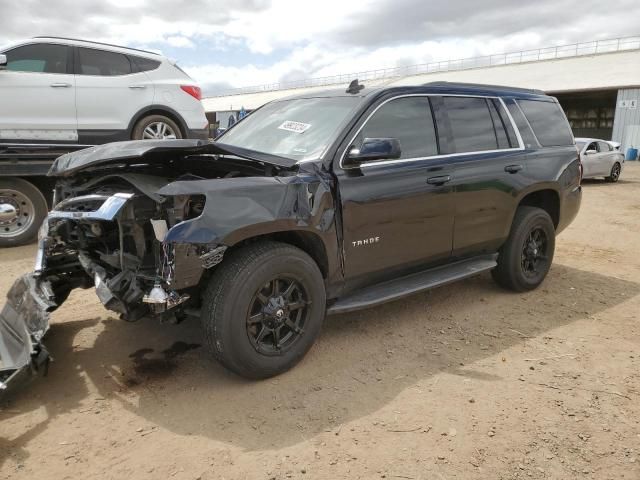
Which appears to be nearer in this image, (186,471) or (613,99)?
(186,471)

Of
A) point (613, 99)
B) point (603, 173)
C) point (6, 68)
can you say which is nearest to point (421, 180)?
point (6, 68)

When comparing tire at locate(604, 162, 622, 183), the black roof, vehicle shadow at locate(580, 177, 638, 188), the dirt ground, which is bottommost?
the dirt ground

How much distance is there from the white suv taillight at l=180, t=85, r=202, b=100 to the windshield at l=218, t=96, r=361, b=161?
12.8ft

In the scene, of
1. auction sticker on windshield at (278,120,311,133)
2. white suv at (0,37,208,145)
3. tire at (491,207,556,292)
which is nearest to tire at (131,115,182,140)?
white suv at (0,37,208,145)

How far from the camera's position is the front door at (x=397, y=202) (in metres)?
3.61

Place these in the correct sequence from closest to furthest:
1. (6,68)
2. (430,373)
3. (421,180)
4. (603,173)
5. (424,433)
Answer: (424,433) → (430,373) → (421,180) → (6,68) → (603,173)

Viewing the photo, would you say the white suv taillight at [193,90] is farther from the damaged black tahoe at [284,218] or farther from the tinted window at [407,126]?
the tinted window at [407,126]

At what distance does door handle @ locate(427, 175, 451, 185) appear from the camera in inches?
158

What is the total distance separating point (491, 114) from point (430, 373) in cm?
255

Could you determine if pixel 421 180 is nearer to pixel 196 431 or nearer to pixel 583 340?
pixel 583 340

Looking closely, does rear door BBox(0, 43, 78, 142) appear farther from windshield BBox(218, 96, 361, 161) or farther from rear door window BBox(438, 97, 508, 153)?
rear door window BBox(438, 97, 508, 153)

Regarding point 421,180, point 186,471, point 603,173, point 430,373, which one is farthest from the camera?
point 603,173

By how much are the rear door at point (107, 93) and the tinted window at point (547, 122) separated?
5.37m

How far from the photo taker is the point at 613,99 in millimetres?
33625
